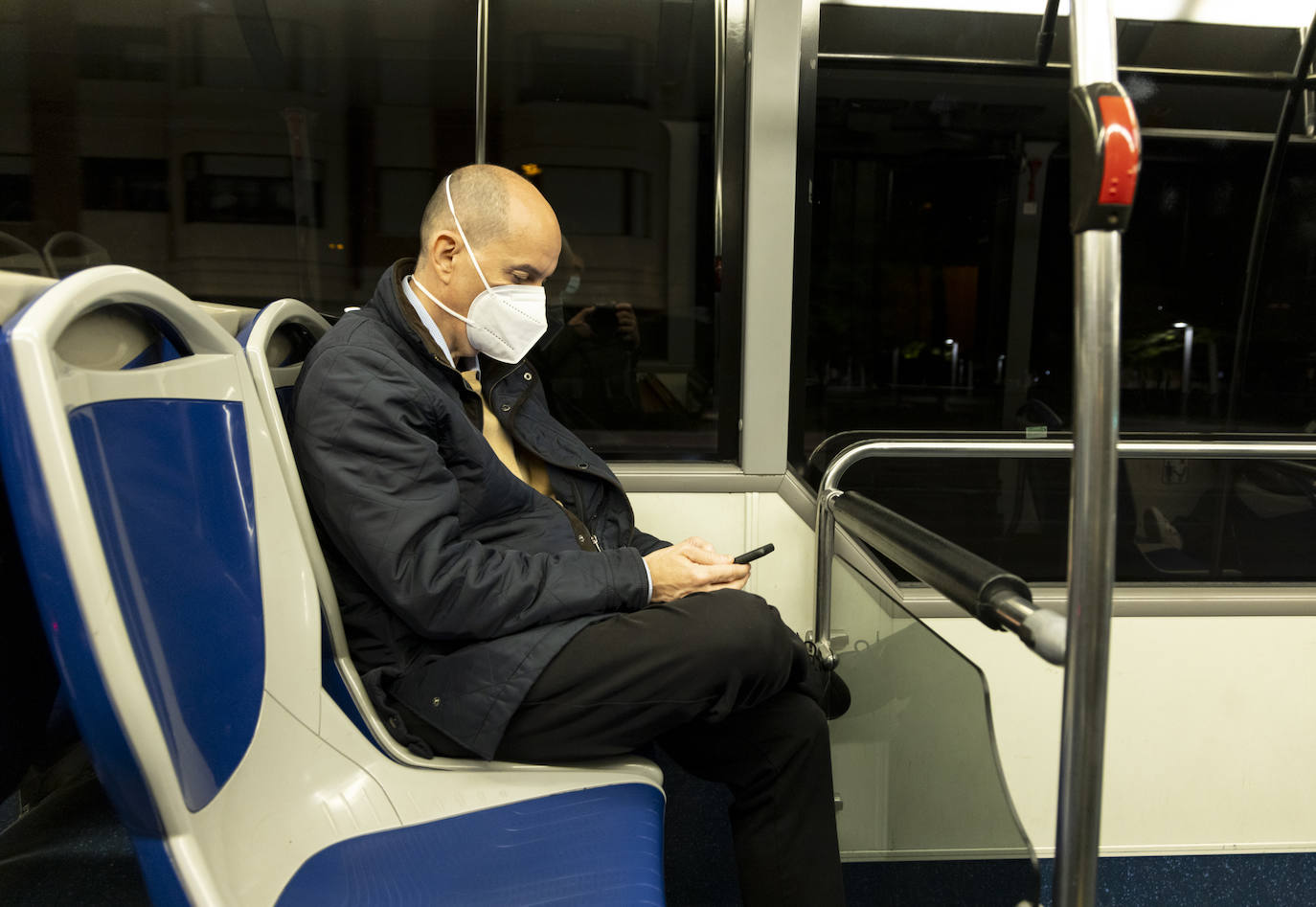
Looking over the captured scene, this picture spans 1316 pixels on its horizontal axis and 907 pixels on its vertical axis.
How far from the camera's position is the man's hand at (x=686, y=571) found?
4.61 ft

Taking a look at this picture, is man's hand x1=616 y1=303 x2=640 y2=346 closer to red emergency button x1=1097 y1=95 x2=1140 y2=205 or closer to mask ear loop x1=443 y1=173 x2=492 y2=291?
mask ear loop x1=443 y1=173 x2=492 y2=291

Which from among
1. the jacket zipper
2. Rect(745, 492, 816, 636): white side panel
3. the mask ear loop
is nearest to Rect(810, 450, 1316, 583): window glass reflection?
Rect(745, 492, 816, 636): white side panel

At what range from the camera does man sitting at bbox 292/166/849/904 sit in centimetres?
125

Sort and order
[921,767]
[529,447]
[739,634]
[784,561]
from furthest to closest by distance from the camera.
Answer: [784,561], [529,447], [739,634], [921,767]

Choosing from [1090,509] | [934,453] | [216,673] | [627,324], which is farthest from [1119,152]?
[627,324]

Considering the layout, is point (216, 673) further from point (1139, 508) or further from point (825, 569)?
point (1139, 508)

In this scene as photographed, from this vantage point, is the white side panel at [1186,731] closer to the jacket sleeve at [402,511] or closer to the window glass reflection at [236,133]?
the jacket sleeve at [402,511]

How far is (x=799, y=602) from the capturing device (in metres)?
2.18

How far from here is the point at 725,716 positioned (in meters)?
1.29

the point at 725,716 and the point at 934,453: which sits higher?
the point at 934,453

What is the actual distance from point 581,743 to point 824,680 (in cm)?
62

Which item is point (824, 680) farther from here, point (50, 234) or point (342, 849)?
point (50, 234)

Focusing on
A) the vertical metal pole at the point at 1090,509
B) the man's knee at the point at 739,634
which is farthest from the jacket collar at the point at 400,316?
the vertical metal pole at the point at 1090,509

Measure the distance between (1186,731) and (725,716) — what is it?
1.41 metres
